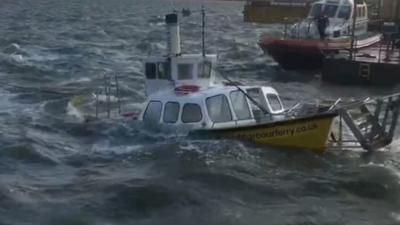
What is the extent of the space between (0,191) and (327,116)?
8.10 m

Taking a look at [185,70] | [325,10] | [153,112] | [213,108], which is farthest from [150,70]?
[325,10]

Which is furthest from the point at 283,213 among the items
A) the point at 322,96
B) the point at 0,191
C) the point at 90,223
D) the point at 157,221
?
the point at 322,96

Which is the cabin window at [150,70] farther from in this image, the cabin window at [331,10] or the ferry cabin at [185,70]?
the cabin window at [331,10]

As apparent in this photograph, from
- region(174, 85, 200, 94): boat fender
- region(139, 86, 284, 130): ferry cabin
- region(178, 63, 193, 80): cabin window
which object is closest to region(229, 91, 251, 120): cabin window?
region(139, 86, 284, 130): ferry cabin

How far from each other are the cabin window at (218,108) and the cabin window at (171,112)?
0.93 m

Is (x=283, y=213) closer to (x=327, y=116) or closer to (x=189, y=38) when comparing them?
(x=327, y=116)

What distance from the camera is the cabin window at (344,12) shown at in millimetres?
46294

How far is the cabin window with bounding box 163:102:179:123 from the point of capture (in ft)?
73.3

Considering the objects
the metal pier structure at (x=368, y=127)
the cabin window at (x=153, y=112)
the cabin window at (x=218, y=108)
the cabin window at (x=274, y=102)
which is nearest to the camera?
the metal pier structure at (x=368, y=127)

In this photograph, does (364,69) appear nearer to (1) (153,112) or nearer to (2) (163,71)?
(2) (163,71)

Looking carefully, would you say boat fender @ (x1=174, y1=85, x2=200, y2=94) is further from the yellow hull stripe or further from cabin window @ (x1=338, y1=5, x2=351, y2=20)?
cabin window @ (x1=338, y1=5, x2=351, y2=20)

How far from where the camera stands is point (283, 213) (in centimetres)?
1784

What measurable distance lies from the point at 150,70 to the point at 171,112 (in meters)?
2.13

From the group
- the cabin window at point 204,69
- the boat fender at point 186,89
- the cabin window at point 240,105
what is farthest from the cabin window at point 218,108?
the cabin window at point 204,69
